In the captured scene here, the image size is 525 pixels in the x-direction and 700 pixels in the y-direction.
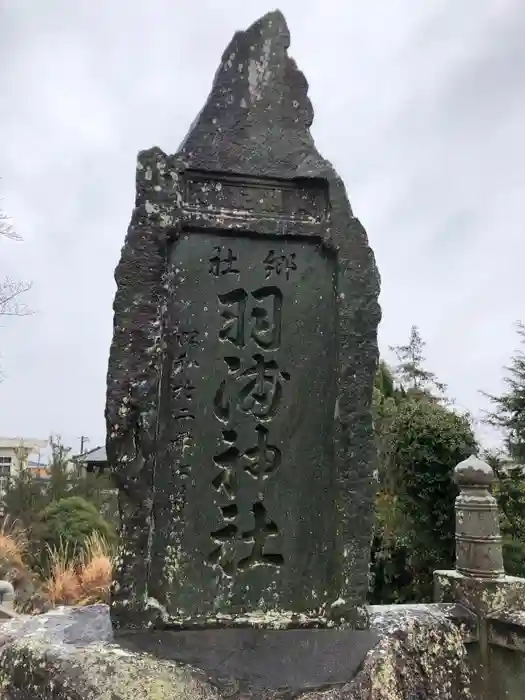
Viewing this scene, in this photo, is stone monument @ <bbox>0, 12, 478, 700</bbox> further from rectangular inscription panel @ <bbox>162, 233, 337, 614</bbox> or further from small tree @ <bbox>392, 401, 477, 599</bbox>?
small tree @ <bbox>392, 401, 477, 599</bbox>

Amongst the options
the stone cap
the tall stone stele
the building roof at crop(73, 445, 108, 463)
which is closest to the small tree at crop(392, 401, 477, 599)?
the stone cap

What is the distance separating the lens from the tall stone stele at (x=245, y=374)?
2.22 metres

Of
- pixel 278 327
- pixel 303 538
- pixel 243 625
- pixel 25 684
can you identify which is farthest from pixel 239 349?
pixel 25 684

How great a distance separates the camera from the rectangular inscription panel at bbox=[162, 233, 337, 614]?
2266 millimetres

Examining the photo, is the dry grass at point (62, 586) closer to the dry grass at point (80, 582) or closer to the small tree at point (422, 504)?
the dry grass at point (80, 582)

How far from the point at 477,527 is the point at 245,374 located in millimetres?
Result: 2095

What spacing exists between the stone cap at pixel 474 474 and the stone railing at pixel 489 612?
32 centimetres

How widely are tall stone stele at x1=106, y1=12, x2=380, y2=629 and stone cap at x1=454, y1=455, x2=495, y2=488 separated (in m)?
1.68

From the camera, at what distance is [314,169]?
2.51 metres

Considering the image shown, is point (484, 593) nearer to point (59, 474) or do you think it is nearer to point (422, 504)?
point (422, 504)

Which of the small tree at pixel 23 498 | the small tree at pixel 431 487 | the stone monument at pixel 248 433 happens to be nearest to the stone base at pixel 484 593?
the stone monument at pixel 248 433

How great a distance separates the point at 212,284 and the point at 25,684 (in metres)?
1.55

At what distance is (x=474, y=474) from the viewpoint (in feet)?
12.3

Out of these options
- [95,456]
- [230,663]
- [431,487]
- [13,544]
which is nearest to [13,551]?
[13,544]
